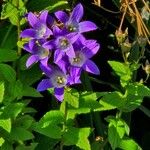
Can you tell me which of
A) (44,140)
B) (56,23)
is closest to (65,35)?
(56,23)

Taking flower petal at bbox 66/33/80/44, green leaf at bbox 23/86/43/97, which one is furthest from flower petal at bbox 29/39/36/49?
green leaf at bbox 23/86/43/97

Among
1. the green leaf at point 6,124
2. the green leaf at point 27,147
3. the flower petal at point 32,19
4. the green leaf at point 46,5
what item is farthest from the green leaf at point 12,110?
the green leaf at point 46,5

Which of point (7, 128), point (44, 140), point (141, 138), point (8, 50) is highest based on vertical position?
point (8, 50)

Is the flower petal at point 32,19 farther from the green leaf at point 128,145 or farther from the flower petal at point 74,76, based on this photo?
the green leaf at point 128,145

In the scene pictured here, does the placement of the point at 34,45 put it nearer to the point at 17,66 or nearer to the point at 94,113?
the point at 17,66

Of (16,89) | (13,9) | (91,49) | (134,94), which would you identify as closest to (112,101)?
(134,94)
